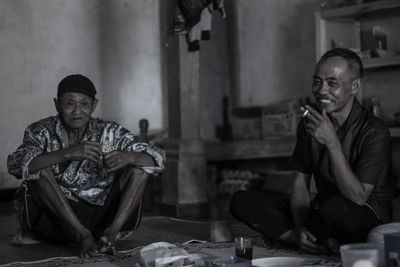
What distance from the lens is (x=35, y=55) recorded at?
6621 millimetres

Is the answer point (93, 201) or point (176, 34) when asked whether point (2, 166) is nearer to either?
point (176, 34)

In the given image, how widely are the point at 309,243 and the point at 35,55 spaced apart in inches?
157

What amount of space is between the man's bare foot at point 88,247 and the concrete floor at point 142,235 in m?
0.15

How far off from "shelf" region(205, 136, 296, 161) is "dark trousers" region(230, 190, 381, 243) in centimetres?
278

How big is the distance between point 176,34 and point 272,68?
5.95ft

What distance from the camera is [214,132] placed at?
7.57 m

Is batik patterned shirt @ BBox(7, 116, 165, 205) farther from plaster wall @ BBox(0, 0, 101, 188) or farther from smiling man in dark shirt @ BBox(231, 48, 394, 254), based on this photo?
plaster wall @ BBox(0, 0, 101, 188)

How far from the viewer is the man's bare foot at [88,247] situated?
3637 mm

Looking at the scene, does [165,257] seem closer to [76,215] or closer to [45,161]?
[45,161]

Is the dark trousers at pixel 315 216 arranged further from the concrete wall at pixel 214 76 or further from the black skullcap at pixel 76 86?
the concrete wall at pixel 214 76

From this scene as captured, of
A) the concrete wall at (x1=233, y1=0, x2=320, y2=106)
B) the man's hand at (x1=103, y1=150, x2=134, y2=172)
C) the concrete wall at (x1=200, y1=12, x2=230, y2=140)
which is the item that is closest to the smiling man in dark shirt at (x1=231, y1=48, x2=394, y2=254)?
the man's hand at (x1=103, y1=150, x2=134, y2=172)

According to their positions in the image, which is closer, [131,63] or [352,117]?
[352,117]

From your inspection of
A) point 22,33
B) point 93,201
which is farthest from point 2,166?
point 93,201

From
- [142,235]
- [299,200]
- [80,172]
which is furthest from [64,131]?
[299,200]
